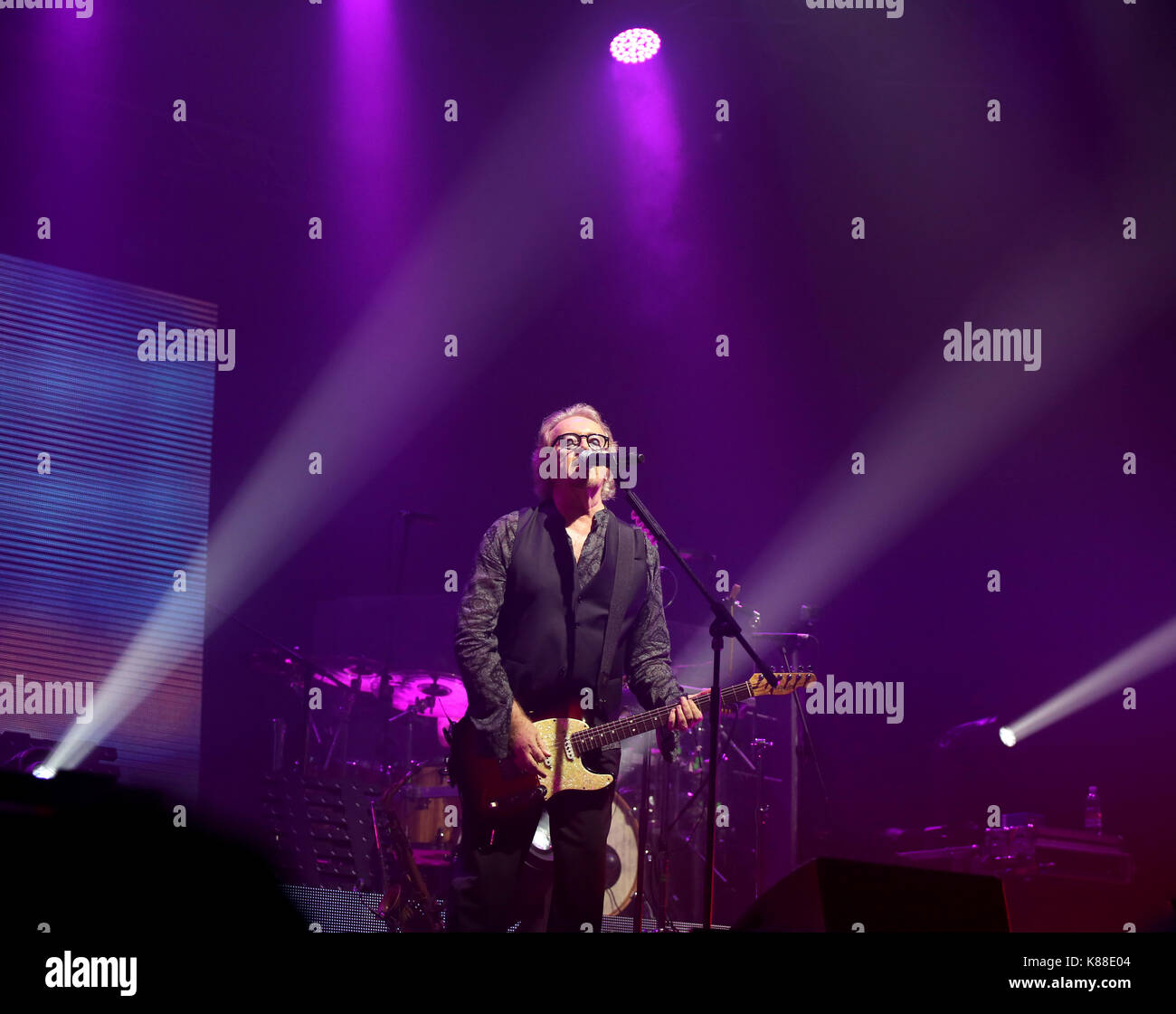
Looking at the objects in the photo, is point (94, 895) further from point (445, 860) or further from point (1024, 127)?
point (1024, 127)

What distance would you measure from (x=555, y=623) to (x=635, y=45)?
5.55 meters

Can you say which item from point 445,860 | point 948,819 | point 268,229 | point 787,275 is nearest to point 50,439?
point 268,229

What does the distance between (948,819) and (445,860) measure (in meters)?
3.66

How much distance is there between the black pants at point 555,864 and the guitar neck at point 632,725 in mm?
50

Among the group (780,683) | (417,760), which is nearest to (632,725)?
(780,683)

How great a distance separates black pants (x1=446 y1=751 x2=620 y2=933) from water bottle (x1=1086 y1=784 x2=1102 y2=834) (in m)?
5.09

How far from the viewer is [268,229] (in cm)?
887

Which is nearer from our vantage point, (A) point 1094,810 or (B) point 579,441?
(B) point 579,441

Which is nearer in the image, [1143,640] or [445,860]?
[445,860]

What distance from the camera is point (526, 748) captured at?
3.49 meters

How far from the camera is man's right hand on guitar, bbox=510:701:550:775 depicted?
3.49 m

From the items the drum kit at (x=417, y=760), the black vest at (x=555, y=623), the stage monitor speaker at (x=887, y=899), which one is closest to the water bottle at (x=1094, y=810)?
the drum kit at (x=417, y=760)

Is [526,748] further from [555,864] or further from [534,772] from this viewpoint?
[555,864]
